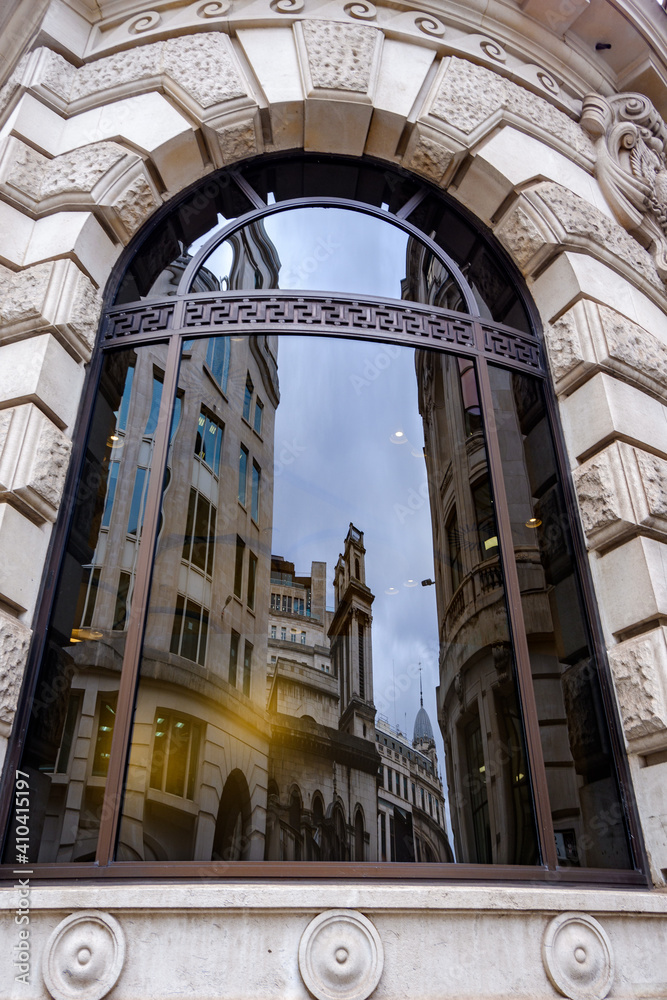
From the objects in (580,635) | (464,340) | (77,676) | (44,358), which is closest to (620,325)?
(464,340)

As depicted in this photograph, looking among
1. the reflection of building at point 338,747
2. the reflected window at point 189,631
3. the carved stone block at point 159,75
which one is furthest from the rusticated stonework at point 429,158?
the reflected window at point 189,631

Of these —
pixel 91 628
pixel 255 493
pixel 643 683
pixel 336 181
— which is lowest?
pixel 643 683

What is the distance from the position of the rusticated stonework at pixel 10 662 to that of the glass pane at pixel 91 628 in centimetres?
28

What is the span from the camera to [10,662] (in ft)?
13.9

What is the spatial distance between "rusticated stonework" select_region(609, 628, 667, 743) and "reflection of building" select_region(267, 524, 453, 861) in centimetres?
137

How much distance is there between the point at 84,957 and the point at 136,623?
1.88 m

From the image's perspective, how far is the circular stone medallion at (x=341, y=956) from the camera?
11.2 ft

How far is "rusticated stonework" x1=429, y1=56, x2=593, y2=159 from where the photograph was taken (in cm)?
679

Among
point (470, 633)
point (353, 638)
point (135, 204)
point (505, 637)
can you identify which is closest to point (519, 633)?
point (505, 637)

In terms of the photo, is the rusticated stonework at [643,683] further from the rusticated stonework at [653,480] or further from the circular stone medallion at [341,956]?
the circular stone medallion at [341,956]

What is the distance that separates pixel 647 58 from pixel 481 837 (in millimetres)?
7789

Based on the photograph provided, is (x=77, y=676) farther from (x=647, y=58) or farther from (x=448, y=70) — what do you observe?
(x=647, y=58)

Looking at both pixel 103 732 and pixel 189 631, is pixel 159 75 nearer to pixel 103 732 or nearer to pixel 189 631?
pixel 189 631

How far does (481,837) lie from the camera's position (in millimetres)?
4773
